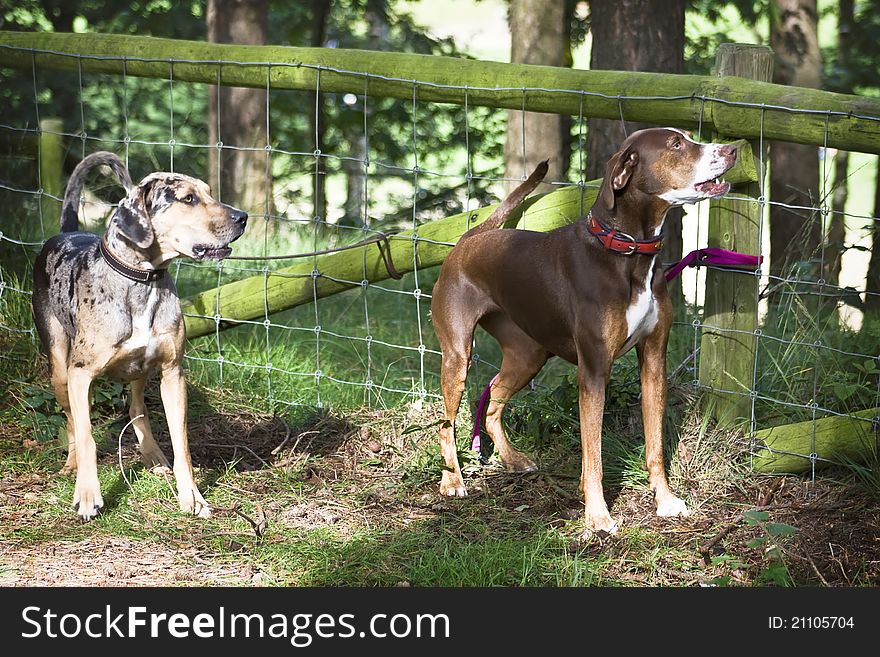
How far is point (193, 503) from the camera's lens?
474cm

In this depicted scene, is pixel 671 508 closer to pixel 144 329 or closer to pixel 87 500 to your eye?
pixel 144 329

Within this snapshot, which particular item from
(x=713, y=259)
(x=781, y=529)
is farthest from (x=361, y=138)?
(x=781, y=529)

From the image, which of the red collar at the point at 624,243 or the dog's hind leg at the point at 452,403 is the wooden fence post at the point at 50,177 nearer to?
the dog's hind leg at the point at 452,403

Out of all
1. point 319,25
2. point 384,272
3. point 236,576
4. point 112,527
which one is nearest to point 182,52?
point 384,272

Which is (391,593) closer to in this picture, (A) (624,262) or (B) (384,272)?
(A) (624,262)

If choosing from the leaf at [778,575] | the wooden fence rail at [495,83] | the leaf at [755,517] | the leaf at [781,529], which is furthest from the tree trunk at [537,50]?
the leaf at [778,575]

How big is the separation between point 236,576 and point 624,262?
1.96 metres

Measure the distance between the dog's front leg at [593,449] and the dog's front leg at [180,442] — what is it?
168cm

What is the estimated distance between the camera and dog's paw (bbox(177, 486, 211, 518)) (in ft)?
15.5

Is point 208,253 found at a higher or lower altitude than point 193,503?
higher

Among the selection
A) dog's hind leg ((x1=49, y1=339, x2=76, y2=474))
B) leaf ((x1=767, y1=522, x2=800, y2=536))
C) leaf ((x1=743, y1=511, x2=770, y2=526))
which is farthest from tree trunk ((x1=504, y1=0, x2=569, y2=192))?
leaf ((x1=767, y1=522, x2=800, y2=536))

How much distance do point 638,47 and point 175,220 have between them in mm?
4149

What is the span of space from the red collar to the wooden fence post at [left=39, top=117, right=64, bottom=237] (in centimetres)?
383

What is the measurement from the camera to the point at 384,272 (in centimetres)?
558
